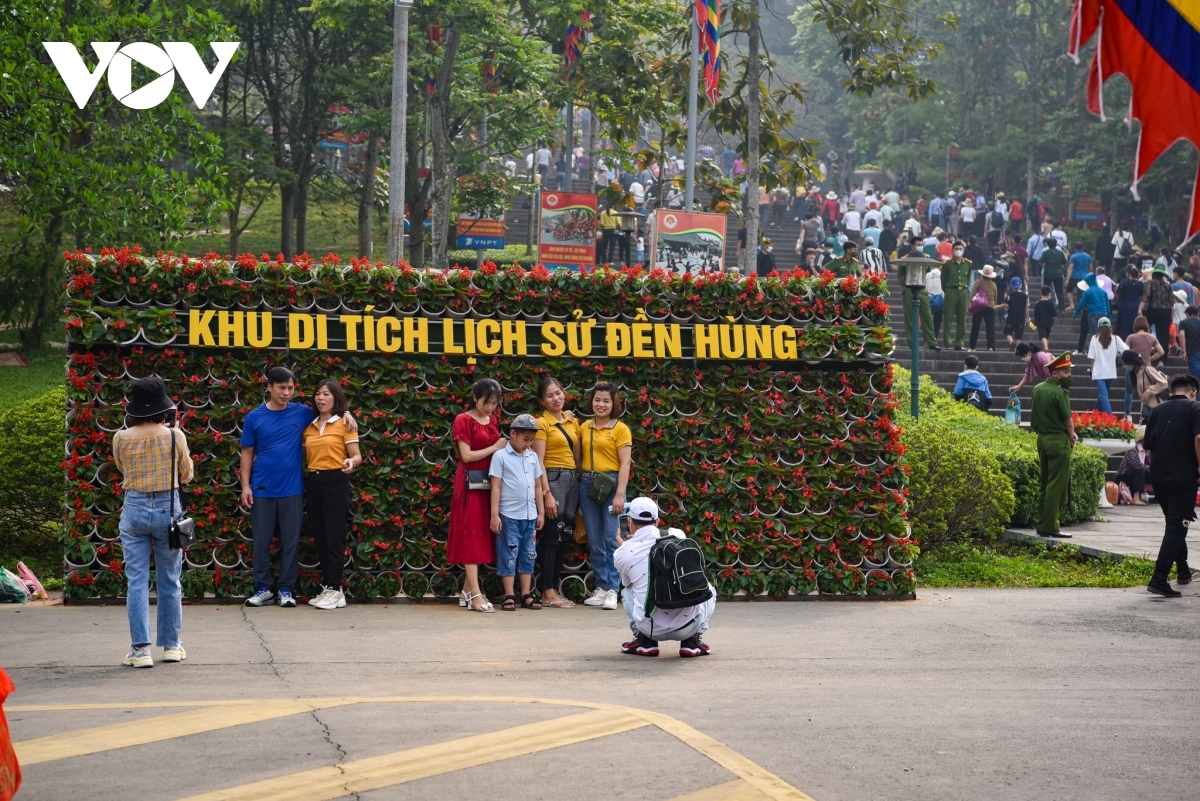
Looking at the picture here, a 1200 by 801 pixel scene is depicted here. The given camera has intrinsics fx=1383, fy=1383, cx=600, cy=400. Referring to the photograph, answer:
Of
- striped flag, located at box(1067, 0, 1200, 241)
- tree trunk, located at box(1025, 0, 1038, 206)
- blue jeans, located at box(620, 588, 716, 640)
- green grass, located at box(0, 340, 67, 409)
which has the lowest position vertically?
blue jeans, located at box(620, 588, 716, 640)

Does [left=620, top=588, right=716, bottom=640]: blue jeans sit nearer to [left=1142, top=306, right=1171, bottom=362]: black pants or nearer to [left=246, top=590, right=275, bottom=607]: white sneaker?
[left=246, top=590, right=275, bottom=607]: white sneaker

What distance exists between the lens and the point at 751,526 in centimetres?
1233

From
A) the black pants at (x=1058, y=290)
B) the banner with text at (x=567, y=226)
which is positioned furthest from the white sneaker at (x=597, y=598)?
the black pants at (x=1058, y=290)

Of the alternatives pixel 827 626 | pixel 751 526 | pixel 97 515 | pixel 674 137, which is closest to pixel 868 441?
pixel 751 526

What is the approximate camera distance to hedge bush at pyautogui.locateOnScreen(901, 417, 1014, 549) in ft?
48.0

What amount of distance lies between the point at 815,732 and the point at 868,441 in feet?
18.0

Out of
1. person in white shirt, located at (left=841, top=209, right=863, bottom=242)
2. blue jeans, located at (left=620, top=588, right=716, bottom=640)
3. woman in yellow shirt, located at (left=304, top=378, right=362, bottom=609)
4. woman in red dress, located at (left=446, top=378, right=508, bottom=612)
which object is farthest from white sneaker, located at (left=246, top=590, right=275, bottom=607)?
person in white shirt, located at (left=841, top=209, right=863, bottom=242)

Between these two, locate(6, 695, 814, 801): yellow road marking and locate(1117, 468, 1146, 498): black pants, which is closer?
locate(6, 695, 814, 801): yellow road marking

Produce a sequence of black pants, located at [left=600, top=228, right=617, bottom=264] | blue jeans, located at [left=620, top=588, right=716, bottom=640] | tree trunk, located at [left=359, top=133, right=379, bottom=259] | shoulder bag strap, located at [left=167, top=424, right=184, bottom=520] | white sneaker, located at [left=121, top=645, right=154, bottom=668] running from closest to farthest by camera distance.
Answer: white sneaker, located at [left=121, top=645, right=154, bottom=668] → shoulder bag strap, located at [left=167, top=424, right=184, bottom=520] → blue jeans, located at [left=620, top=588, right=716, bottom=640] → tree trunk, located at [left=359, top=133, right=379, bottom=259] → black pants, located at [left=600, top=228, right=617, bottom=264]

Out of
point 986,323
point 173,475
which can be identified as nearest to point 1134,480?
point 986,323

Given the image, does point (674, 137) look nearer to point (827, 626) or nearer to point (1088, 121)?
point (827, 626)

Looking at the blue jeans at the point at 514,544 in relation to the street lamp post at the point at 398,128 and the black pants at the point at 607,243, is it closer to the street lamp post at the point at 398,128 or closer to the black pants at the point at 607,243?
the street lamp post at the point at 398,128

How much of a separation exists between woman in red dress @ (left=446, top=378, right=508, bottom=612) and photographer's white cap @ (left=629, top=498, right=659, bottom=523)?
6.11ft

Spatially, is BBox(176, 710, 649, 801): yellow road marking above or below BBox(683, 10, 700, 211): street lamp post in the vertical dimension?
below
